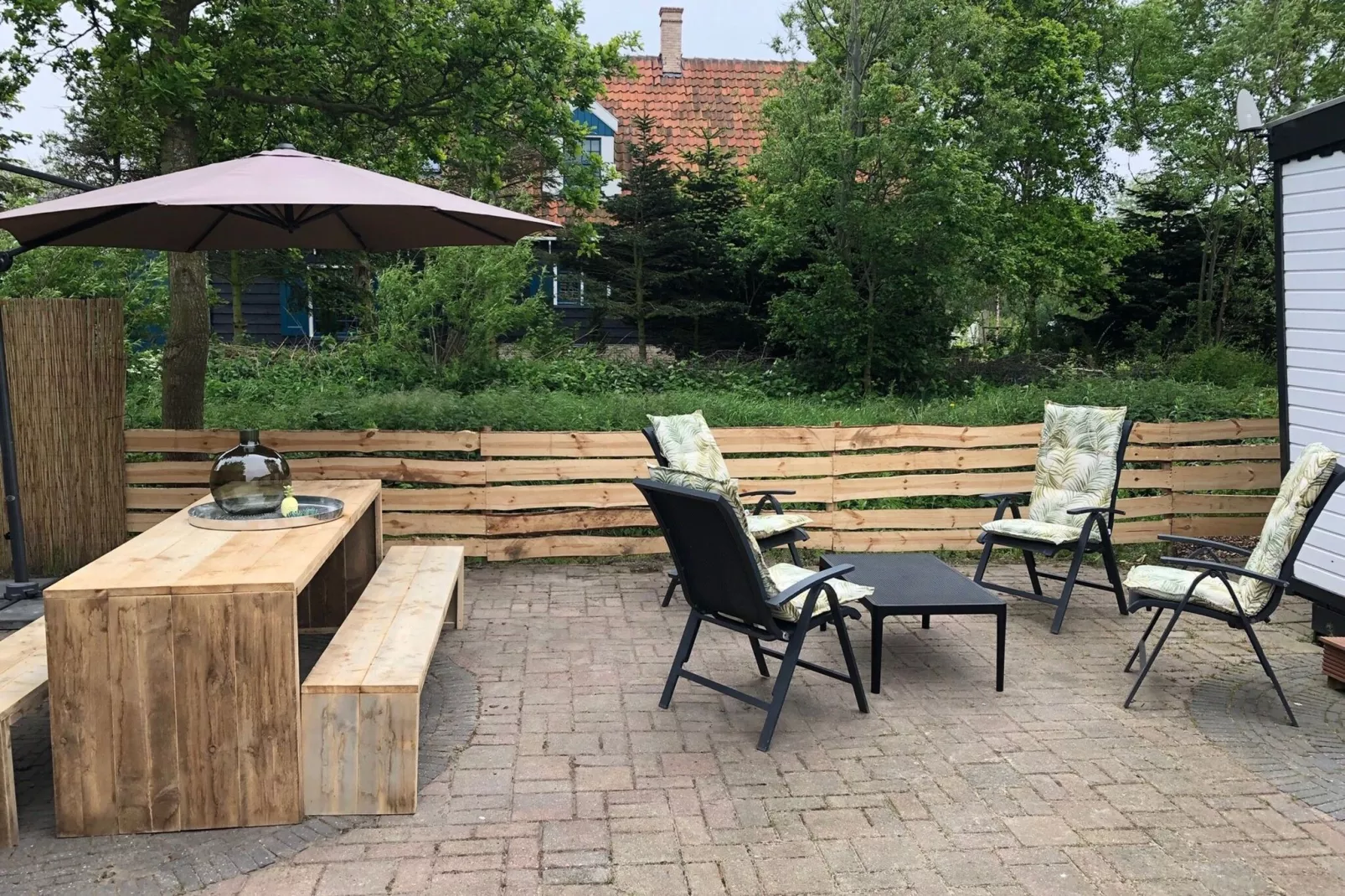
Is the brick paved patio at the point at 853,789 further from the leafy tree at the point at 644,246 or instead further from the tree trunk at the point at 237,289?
the tree trunk at the point at 237,289

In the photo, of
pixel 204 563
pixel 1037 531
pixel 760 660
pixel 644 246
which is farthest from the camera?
pixel 644 246

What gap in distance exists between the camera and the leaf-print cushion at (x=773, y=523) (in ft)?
19.6

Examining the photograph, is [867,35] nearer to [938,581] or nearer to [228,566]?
[938,581]

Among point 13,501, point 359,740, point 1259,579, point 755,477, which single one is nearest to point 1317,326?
point 1259,579

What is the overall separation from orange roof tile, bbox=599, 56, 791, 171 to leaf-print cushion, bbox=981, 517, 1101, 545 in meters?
12.9

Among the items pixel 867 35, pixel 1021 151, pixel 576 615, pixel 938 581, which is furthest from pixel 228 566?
pixel 1021 151

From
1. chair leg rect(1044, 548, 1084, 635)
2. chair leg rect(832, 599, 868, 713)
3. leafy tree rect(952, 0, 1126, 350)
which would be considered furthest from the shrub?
chair leg rect(832, 599, 868, 713)

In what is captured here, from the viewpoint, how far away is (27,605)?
5.68m

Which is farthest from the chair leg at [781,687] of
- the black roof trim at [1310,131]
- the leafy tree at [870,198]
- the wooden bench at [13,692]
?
the leafy tree at [870,198]

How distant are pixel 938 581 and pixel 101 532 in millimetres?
5347

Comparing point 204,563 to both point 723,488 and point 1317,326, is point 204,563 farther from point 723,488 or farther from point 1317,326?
point 1317,326

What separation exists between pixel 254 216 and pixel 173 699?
3304 mm

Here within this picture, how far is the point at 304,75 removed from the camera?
7.66 m

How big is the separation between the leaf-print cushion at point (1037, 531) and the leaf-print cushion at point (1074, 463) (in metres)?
0.25
